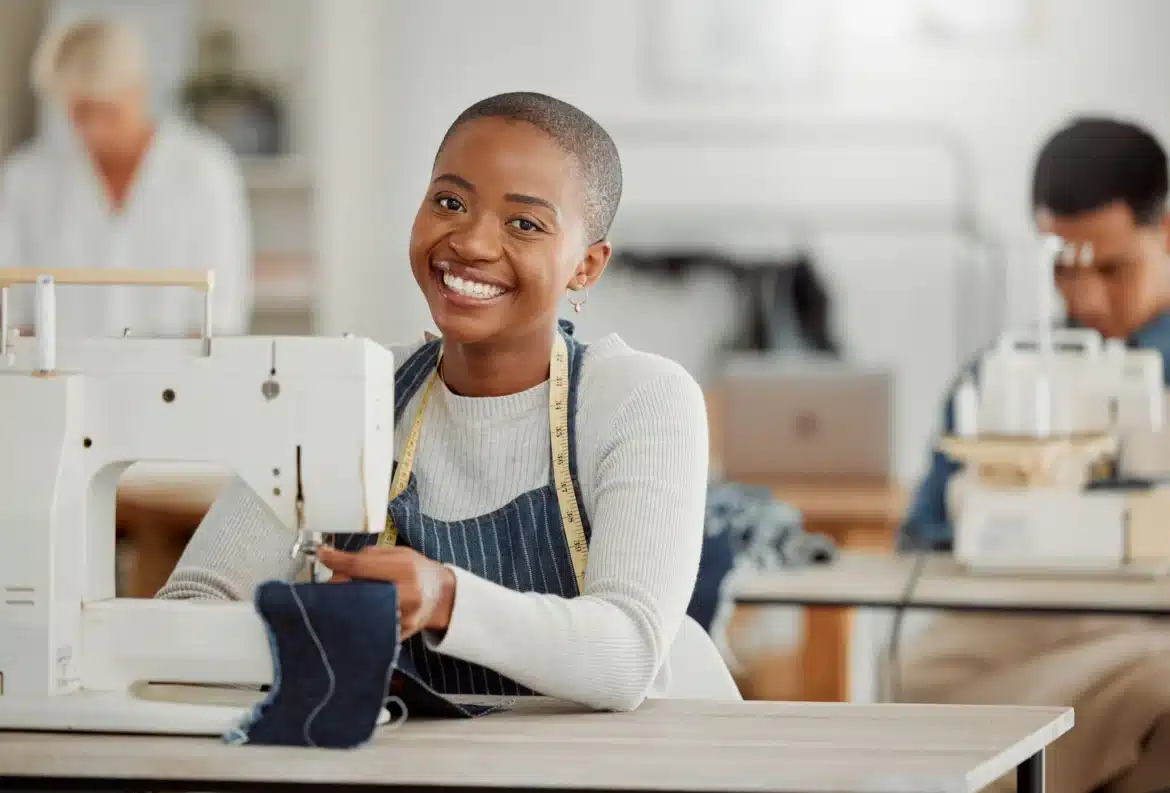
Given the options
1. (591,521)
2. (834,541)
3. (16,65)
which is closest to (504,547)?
(591,521)

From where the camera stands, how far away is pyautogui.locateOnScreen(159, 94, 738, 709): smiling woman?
168cm

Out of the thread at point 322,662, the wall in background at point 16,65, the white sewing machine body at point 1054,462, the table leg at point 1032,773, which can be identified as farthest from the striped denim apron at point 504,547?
the wall in background at point 16,65

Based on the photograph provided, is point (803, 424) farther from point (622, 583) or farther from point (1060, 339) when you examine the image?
point (622, 583)

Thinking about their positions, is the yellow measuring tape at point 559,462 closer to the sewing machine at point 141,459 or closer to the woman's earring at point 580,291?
the woman's earring at point 580,291

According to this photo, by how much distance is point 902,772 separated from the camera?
1.32 meters

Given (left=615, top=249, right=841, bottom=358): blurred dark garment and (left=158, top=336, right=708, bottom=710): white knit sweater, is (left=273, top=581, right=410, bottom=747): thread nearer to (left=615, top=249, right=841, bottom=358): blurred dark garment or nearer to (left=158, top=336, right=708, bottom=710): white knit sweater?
(left=158, top=336, right=708, bottom=710): white knit sweater

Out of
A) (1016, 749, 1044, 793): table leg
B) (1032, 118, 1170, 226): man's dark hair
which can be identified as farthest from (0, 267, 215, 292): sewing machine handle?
(1032, 118, 1170, 226): man's dark hair

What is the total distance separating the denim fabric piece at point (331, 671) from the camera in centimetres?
142

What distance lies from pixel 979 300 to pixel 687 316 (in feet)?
3.22

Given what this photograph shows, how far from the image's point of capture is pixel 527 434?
71.2 inches

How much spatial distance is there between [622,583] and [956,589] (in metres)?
1.17

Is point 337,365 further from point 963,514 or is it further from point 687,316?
point 687,316

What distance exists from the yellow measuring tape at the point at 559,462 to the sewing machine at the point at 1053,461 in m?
1.15

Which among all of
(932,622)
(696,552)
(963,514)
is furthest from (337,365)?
(932,622)
